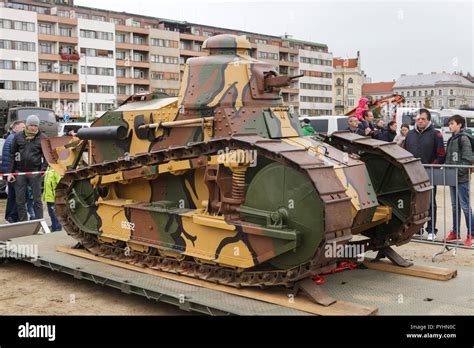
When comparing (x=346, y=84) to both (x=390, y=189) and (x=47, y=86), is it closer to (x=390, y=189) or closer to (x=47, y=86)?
(x=47, y=86)

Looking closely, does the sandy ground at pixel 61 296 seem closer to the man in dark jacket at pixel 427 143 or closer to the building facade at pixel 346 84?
the man in dark jacket at pixel 427 143

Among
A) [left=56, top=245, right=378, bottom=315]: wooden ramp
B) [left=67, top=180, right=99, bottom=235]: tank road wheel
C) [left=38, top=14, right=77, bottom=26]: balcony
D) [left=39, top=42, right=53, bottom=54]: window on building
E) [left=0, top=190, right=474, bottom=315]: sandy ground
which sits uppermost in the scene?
[left=38, top=14, right=77, bottom=26]: balcony

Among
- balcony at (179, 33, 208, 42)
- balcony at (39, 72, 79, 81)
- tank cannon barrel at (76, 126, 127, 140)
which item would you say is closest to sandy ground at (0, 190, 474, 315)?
tank cannon barrel at (76, 126, 127, 140)

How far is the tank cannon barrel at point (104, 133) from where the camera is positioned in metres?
9.49

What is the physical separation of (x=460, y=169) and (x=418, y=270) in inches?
129

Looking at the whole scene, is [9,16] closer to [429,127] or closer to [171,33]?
[171,33]

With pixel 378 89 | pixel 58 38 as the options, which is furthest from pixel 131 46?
pixel 378 89

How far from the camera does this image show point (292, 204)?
7234mm

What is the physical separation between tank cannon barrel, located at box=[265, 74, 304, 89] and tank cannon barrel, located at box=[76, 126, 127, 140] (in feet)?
7.93

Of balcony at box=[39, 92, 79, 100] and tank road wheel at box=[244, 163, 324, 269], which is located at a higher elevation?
balcony at box=[39, 92, 79, 100]

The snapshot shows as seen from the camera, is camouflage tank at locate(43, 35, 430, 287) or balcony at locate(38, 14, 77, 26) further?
balcony at locate(38, 14, 77, 26)

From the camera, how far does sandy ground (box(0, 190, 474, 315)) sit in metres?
8.00

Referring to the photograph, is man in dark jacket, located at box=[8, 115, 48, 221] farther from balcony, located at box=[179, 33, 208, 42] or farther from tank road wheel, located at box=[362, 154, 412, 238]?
balcony, located at box=[179, 33, 208, 42]
